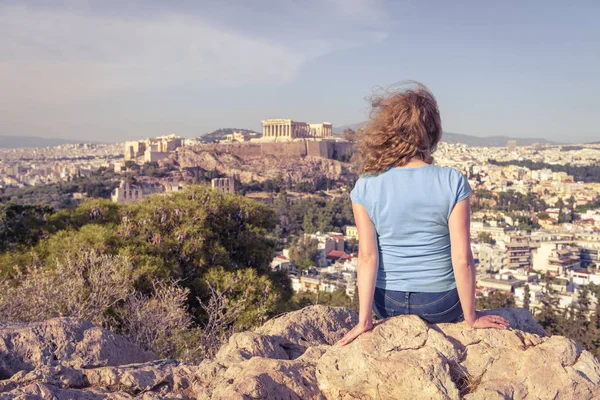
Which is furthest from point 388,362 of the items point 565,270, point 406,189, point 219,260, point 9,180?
point 9,180

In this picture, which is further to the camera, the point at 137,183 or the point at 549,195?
the point at 549,195

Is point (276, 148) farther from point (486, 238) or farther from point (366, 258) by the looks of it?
point (366, 258)

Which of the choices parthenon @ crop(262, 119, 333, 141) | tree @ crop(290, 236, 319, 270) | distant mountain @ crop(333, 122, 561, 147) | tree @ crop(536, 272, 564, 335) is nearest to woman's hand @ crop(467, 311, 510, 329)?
tree @ crop(536, 272, 564, 335)

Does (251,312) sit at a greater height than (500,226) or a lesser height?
greater

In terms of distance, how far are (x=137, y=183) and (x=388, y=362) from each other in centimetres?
4137

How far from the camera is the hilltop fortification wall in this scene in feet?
193

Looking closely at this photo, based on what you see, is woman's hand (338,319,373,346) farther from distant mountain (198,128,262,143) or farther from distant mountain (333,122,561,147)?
distant mountain (333,122,561,147)

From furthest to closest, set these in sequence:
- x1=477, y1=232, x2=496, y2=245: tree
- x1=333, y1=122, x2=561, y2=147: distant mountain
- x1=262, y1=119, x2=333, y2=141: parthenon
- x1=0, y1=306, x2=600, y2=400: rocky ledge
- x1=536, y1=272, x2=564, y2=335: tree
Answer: x1=333, y1=122, x2=561, y2=147: distant mountain < x1=262, y1=119, x2=333, y2=141: parthenon < x1=477, y1=232, x2=496, y2=245: tree < x1=536, y1=272, x2=564, y2=335: tree < x1=0, y1=306, x2=600, y2=400: rocky ledge

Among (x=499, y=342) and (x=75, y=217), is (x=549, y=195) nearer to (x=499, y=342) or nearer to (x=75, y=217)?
(x=75, y=217)

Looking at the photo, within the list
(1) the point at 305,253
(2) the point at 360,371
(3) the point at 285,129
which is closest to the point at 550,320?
(2) the point at 360,371

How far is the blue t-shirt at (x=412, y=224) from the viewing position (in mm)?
1781

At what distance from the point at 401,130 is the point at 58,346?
1356 millimetres

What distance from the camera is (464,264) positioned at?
176cm

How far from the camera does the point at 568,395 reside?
4.95ft
